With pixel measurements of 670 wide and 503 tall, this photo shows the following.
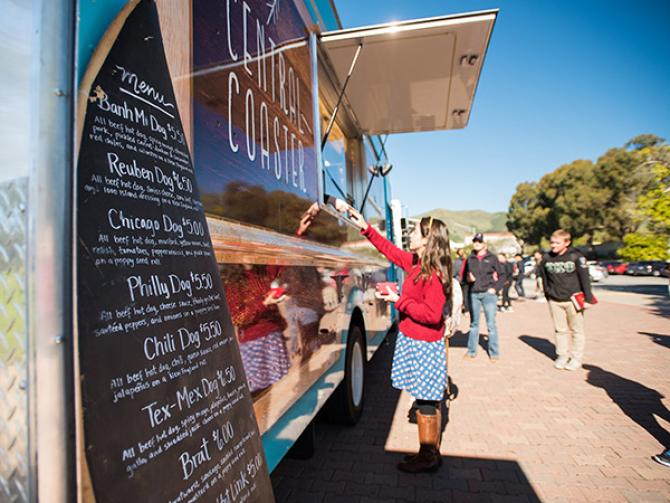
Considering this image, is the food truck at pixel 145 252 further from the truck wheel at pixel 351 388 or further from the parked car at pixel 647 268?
the parked car at pixel 647 268

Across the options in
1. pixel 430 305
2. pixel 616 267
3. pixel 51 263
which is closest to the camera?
pixel 51 263

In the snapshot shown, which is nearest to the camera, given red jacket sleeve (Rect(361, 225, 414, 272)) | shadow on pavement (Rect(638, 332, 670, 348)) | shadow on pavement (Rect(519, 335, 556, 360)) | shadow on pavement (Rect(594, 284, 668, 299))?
red jacket sleeve (Rect(361, 225, 414, 272))

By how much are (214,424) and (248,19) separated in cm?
164

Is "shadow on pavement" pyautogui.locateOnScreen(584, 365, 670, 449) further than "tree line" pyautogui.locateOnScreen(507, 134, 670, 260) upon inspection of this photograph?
No

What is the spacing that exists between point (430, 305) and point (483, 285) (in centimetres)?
380

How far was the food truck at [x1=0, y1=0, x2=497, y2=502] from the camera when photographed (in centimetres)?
80

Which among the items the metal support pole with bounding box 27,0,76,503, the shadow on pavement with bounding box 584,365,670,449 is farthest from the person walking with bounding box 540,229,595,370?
the metal support pole with bounding box 27,0,76,503

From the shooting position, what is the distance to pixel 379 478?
9.86ft

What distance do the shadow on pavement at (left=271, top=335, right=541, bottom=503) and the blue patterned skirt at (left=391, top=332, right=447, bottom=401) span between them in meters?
0.63

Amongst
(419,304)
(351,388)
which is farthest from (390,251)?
(351,388)

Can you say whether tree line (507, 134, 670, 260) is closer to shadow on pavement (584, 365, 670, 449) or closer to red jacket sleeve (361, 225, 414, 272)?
shadow on pavement (584, 365, 670, 449)

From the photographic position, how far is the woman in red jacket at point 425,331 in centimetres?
285

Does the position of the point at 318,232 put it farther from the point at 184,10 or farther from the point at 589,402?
the point at 589,402

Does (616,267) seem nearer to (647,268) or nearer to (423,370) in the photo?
(647,268)
